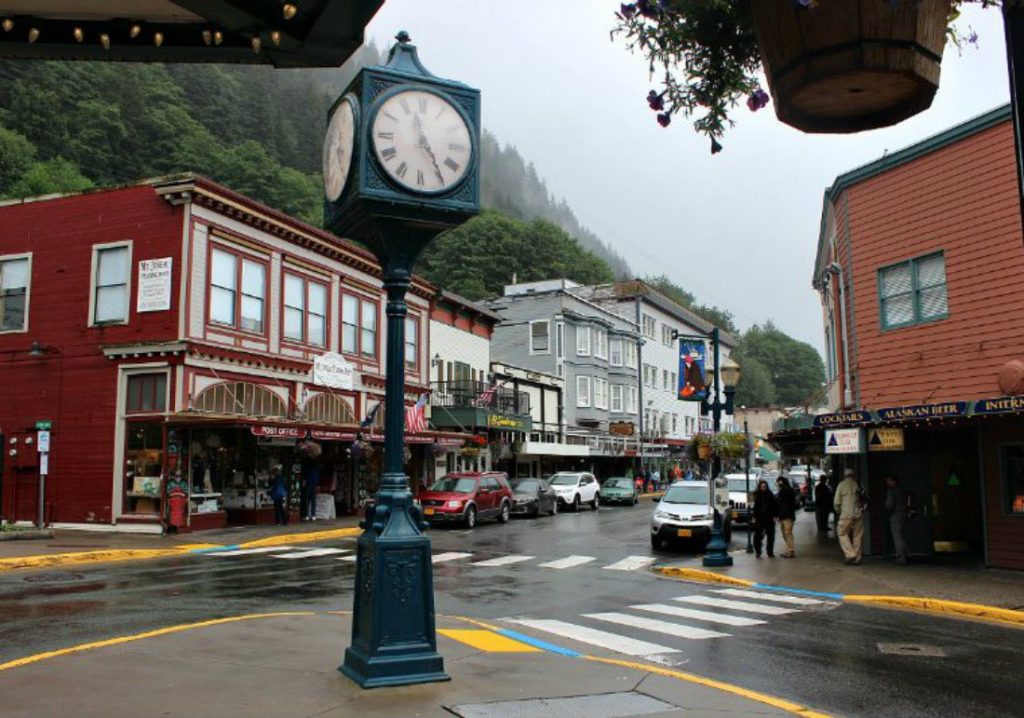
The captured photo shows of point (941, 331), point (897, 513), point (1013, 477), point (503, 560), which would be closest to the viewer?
point (1013, 477)

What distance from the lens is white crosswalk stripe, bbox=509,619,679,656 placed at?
9.25m

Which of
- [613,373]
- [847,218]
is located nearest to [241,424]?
[847,218]

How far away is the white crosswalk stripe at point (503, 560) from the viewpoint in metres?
18.4

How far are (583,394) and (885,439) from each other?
38007 mm

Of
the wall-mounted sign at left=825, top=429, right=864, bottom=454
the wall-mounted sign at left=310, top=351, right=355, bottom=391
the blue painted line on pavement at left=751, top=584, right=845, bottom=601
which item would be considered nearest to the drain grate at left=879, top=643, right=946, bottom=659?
the blue painted line on pavement at left=751, top=584, right=845, bottom=601

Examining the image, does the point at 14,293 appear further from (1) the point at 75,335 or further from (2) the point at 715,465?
(2) the point at 715,465

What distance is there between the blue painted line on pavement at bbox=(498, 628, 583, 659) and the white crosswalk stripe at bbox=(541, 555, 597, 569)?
28.1 ft

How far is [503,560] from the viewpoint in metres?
→ 19.2

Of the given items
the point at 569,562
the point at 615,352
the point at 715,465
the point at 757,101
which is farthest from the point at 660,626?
the point at 615,352

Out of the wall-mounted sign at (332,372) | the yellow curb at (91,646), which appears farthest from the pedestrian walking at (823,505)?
the yellow curb at (91,646)

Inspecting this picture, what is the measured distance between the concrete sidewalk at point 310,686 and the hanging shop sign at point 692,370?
14.3m

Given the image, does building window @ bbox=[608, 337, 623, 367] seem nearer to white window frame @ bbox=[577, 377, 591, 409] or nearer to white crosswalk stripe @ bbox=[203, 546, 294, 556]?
white window frame @ bbox=[577, 377, 591, 409]

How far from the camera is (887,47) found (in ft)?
6.61

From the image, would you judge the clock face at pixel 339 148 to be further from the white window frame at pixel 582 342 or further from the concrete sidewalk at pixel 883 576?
the white window frame at pixel 582 342
